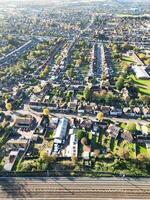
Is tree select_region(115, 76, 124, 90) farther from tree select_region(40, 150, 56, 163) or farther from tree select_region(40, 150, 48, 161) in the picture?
tree select_region(40, 150, 48, 161)

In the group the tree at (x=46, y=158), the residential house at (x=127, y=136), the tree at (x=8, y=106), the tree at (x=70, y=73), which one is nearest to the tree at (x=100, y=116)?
the residential house at (x=127, y=136)

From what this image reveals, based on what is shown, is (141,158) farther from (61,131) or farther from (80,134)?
(61,131)

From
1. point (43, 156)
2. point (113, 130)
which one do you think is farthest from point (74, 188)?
point (113, 130)

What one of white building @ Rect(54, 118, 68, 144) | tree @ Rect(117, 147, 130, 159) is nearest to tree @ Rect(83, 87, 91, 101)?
white building @ Rect(54, 118, 68, 144)

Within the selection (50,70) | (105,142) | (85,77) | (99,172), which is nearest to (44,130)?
(105,142)

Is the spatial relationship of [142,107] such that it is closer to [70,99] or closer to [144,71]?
[70,99]

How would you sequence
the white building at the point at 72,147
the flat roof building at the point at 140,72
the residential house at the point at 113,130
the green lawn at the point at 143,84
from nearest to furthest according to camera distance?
1. the white building at the point at 72,147
2. the residential house at the point at 113,130
3. the green lawn at the point at 143,84
4. the flat roof building at the point at 140,72

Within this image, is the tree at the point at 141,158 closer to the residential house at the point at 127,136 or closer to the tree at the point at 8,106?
the residential house at the point at 127,136
